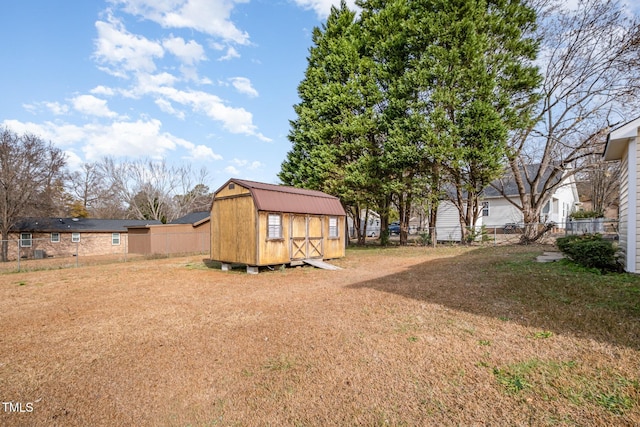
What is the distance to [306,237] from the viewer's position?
13727 mm

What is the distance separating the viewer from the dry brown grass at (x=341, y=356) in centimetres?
307

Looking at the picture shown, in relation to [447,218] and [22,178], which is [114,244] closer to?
[22,178]

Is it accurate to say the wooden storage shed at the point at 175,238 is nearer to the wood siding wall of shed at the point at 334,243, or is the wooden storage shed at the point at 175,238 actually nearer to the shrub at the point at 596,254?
the wood siding wall of shed at the point at 334,243

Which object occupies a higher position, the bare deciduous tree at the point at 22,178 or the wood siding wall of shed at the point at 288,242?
the bare deciduous tree at the point at 22,178

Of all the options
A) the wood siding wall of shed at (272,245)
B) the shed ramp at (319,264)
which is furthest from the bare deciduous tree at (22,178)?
the shed ramp at (319,264)

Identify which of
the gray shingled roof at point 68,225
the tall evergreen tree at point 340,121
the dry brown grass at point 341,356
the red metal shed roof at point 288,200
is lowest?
the dry brown grass at point 341,356

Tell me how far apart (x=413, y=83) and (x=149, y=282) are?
16.3 metres

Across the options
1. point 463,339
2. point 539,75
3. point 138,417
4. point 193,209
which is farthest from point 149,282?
point 193,209

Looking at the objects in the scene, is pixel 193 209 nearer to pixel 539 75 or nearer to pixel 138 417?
pixel 539 75

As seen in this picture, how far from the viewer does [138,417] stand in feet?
10.4

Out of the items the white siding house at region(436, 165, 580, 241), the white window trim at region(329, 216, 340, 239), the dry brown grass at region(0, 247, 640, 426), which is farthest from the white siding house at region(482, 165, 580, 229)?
the dry brown grass at region(0, 247, 640, 426)

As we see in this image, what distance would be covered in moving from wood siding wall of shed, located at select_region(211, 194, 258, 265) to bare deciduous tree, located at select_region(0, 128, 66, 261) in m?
19.5

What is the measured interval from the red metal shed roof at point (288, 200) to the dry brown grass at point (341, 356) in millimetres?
5060

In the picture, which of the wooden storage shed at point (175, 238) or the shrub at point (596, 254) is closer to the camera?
the shrub at point (596, 254)
